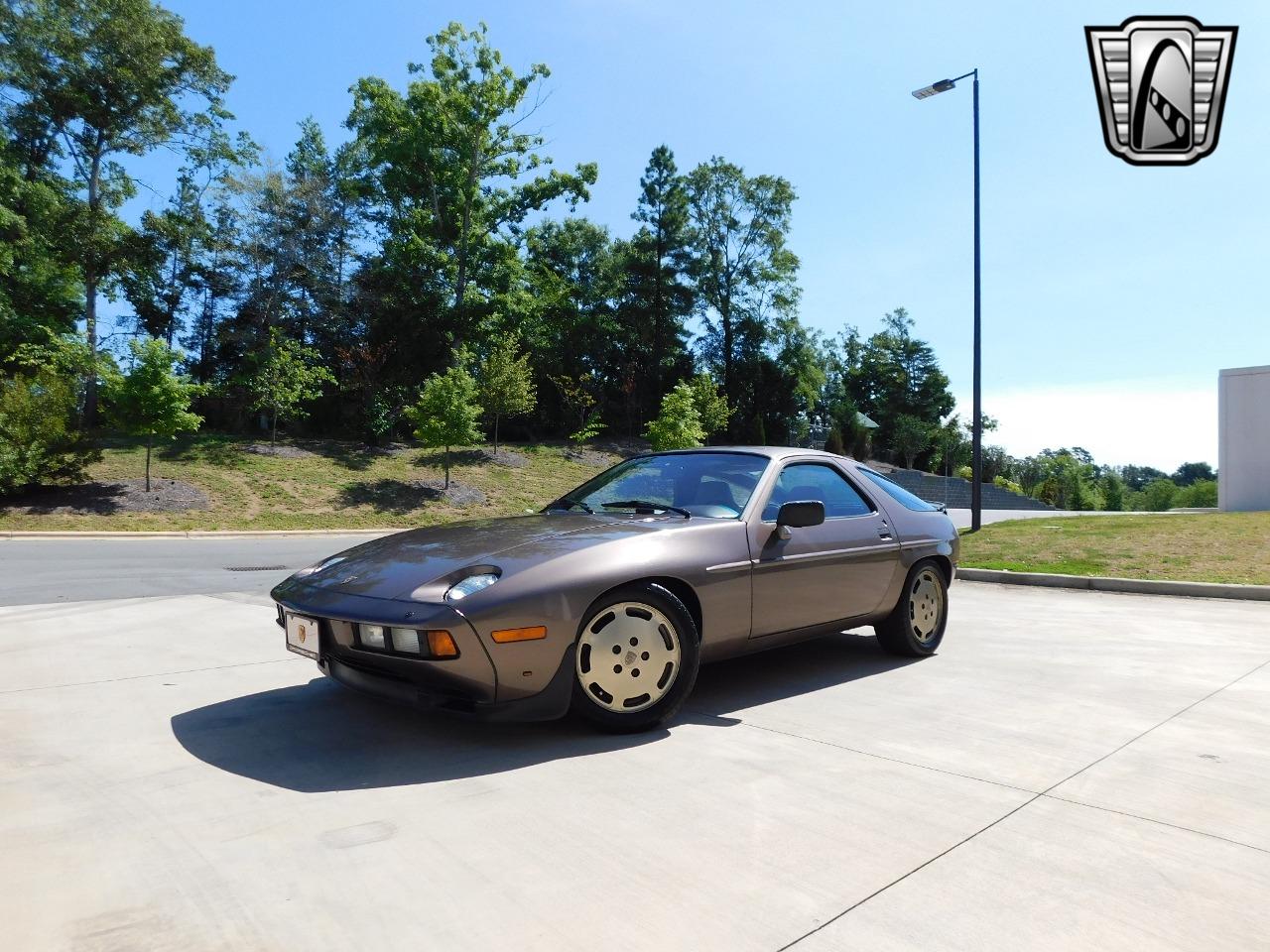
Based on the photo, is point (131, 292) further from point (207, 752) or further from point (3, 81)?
point (207, 752)

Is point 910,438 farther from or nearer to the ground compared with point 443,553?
farther from the ground

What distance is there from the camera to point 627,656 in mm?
3586

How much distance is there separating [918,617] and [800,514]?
5.36 feet

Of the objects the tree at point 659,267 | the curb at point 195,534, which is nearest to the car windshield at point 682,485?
the curb at point 195,534

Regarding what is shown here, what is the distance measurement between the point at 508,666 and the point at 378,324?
31.7 m

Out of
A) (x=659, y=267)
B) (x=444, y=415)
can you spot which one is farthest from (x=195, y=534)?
(x=659, y=267)

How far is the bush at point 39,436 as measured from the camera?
17.2m

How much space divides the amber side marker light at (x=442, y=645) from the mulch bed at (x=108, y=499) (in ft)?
57.6

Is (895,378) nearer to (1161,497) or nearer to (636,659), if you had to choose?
(1161,497)

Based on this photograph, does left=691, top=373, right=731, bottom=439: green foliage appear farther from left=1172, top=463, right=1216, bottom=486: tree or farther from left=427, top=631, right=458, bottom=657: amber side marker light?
left=1172, top=463, right=1216, bottom=486: tree

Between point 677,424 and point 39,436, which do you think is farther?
point 677,424

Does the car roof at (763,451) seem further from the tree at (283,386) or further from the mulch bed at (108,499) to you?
the tree at (283,386)

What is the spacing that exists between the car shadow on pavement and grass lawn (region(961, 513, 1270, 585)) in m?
7.22

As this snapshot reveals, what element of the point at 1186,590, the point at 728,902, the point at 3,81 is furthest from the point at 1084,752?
the point at 3,81
